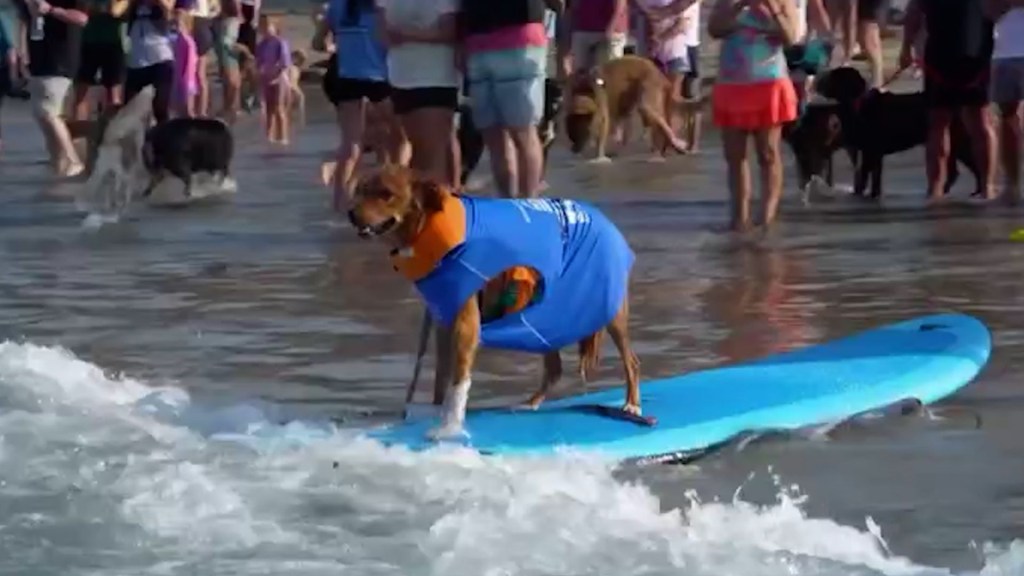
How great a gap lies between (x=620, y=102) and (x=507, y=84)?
6472 mm

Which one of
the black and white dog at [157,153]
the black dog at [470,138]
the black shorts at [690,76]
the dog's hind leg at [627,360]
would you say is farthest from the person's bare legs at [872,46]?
the dog's hind leg at [627,360]

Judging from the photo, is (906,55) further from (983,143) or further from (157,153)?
(157,153)

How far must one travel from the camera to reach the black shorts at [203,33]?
19.1m

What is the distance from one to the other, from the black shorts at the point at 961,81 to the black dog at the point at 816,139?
669mm

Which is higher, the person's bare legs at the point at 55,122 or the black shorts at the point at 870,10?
the person's bare legs at the point at 55,122

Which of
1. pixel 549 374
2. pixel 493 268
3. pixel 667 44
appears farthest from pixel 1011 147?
pixel 493 268

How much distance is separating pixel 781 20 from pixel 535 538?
5.79 meters

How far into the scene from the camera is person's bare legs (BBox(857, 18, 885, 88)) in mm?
19906

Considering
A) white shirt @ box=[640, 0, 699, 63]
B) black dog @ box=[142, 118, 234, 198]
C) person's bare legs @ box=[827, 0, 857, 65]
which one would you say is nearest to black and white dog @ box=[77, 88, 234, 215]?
black dog @ box=[142, 118, 234, 198]

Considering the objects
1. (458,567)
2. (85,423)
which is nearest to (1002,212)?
(85,423)

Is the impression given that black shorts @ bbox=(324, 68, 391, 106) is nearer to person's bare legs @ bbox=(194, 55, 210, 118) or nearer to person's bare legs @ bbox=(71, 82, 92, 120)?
person's bare legs @ bbox=(71, 82, 92, 120)

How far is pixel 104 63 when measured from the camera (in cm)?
1686

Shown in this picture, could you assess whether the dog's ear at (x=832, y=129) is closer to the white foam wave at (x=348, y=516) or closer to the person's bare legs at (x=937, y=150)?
the person's bare legs at (x=937, y=150)

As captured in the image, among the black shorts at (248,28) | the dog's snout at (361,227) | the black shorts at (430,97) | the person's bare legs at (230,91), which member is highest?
the dog's snout at (361,227)
